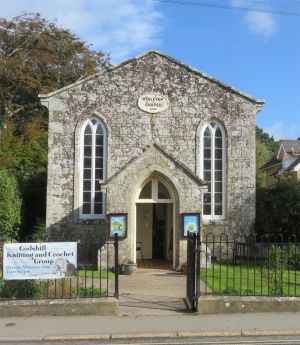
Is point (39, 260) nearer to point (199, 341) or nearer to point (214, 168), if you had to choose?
point (199, 341)

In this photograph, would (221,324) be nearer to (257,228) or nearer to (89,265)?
(89,265)

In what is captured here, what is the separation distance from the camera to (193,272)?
11.4 meters

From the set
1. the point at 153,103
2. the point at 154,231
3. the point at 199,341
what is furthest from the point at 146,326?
the point at 153,103

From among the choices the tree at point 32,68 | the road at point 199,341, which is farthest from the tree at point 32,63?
the road at point 199,341

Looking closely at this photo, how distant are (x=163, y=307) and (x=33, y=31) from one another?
2717 centimetres

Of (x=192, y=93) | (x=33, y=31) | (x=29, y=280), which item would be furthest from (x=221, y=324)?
(x=33, y=31)

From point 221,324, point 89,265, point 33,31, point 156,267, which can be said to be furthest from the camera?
point 33,31

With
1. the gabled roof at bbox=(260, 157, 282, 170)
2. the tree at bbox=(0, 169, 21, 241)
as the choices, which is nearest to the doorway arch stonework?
the tree at bbox=(0, 169, 21, 241)

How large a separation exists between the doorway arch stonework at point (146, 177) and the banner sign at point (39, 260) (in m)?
7.54

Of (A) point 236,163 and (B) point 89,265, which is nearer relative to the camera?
(B) point 89,265

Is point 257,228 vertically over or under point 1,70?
under

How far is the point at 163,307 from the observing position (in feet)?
37.9

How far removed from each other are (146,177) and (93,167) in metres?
3.18

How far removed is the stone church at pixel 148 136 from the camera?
21.2 m
